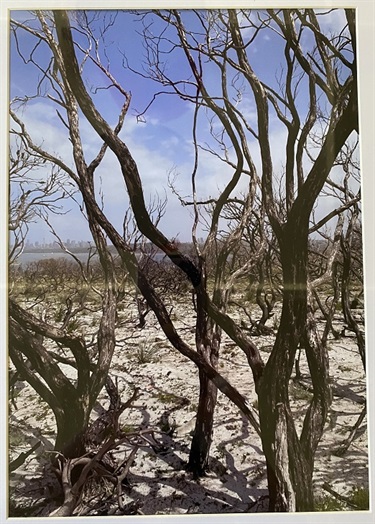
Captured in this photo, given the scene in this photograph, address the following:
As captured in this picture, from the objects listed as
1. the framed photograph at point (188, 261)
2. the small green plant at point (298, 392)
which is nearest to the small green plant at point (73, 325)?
the framed photograph at point (188, 261)

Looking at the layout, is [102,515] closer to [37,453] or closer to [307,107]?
[37,453]

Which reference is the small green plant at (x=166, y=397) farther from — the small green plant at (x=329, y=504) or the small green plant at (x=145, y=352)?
the small green plant at (x=329, y=504)

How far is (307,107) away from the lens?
1.41 meters

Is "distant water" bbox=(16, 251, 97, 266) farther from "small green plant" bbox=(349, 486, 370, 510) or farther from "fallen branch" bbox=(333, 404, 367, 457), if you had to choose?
"small green plant" bbox=(349, 486, 370, 510)

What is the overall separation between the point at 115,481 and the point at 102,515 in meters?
0.11

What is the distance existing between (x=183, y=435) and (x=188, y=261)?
55 cm

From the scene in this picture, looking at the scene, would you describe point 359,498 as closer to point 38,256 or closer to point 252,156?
point 252,156

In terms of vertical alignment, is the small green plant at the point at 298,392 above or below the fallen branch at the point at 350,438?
above

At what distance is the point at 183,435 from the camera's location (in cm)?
135

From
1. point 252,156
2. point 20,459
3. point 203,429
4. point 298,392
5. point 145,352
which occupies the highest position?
point 252,156

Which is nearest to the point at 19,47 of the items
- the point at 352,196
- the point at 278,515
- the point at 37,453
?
the point at 352,196

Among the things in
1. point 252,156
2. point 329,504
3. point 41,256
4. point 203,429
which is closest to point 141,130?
point 252,156

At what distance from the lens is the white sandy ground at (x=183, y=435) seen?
1327 millimetres

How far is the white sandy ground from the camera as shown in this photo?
133 centimetres
